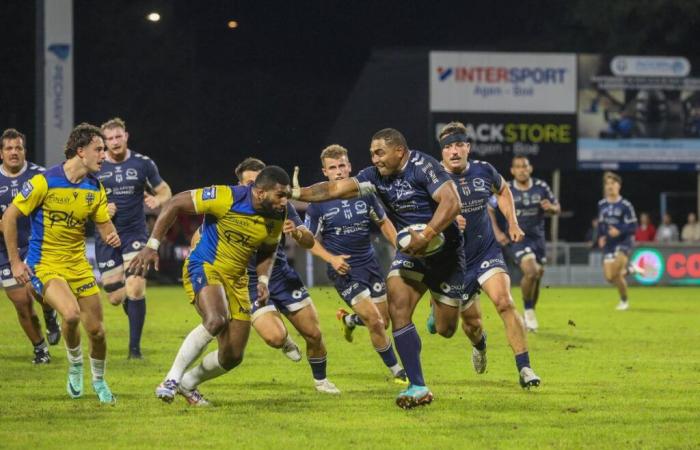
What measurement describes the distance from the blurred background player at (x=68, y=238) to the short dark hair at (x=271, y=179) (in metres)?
1.67

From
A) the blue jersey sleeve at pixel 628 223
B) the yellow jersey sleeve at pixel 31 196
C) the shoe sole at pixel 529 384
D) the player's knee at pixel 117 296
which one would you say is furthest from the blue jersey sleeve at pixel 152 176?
the blue jersey sleeve at pixel 628 223

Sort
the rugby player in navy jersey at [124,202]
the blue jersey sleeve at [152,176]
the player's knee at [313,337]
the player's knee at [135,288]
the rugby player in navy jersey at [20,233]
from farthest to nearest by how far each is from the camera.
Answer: the blue jersey sleeve at [152,176] → the rugby player in navy jersey at [124,202] → the player's knee at [135,288] → the rugby player in navy jersey at [20,233] → the player's knee at [313,337]

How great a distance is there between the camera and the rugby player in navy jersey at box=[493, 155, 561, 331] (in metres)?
18.8

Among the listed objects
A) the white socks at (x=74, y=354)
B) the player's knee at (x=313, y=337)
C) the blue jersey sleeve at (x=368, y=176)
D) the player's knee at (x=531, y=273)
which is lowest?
the white socks at (x=74, y=354)

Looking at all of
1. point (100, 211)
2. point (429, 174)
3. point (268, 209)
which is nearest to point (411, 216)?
point (429, 174)

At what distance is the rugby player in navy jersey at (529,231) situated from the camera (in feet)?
61.6

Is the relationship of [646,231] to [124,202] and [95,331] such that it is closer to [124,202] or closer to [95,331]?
[124,202]

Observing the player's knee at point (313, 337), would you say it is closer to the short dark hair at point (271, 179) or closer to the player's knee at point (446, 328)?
the player's knee at point (446, 328)

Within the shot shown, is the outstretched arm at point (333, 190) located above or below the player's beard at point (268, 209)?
above

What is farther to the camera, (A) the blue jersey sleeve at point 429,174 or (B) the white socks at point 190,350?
(A) the blue jersey sleeve at point 429,174

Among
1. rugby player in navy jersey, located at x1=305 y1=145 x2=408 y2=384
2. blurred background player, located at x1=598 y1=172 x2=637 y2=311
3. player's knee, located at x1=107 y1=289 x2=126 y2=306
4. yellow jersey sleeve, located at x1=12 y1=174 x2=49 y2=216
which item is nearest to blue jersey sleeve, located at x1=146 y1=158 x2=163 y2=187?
player's knee, located at x1=107 y1=289 x2=126 y2=306

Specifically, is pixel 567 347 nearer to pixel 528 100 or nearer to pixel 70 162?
pixel 70 162

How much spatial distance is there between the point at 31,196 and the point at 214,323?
2.05 meters

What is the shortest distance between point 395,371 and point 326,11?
170 ft
